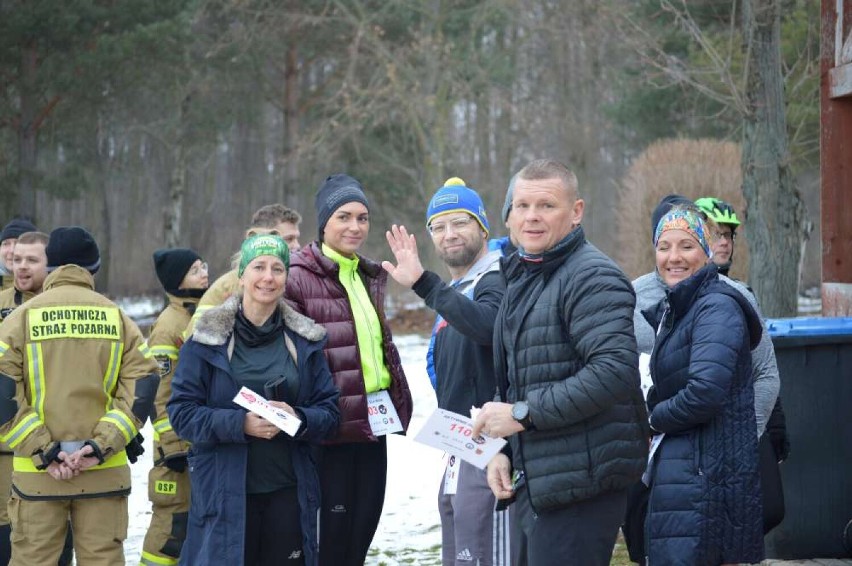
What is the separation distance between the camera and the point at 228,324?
4.62 metres

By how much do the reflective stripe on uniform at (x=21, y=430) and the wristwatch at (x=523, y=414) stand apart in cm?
278

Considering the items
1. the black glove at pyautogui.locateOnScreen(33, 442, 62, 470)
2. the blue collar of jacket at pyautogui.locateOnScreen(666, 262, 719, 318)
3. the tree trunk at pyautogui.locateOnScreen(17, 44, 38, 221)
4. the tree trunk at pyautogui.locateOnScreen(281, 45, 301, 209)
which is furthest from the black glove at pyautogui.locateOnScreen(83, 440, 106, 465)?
the tree trunk at pyautogui.locateOnScreen(281, 45, 301, 209)

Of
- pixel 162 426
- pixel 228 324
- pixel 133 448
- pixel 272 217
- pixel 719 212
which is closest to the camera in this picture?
pixel 228 324

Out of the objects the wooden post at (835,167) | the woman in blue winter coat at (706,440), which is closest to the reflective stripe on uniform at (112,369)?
the woman in blue winter coat at (706,440)

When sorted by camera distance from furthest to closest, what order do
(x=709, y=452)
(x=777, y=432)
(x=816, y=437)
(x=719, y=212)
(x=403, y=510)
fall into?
(x=403, y=510) < (x=816, y=437) < (x=719, y=212) < (x=777, y=432) < (x=709, y=452)

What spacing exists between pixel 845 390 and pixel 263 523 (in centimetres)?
344

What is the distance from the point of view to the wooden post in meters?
7.47

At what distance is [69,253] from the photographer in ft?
18.1

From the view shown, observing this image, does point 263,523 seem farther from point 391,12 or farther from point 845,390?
point 391,12

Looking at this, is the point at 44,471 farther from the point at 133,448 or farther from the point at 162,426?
the point at 162,426

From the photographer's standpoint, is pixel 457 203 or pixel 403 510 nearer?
pixel 457 203

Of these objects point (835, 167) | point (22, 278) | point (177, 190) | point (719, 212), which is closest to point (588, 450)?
point (719, 212)

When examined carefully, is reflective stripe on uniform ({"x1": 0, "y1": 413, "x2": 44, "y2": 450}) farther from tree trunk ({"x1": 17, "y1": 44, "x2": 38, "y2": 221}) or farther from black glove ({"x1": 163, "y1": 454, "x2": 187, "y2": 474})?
tree trunk ({"x1": 17, "y1": 44, "x2": 38, "y2": 221})

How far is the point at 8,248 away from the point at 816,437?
226 inches
